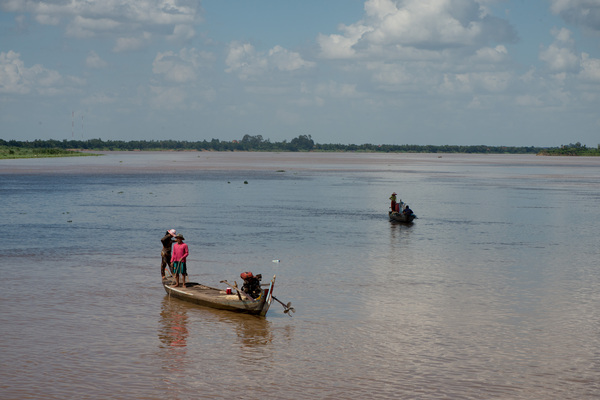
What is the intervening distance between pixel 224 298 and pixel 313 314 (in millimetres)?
2769

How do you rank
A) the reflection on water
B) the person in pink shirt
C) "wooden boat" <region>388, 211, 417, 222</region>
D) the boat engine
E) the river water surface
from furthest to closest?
"wooden boat" <region>388, 211, 417, 222</region>
the person in pink shirt
the boat engine
the reflection on water
the river water surface

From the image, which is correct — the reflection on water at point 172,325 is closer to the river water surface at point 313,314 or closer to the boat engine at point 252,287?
the river water surface at point 313,314

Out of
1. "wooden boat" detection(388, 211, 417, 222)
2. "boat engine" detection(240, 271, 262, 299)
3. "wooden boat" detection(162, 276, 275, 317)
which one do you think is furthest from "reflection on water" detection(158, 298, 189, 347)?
"wooden boat" detection(388, 211, 417, 222)

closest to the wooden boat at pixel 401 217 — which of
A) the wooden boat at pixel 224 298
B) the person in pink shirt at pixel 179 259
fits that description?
the wooden boat at pixel 224 298

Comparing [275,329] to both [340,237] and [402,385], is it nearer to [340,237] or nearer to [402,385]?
[402,385]

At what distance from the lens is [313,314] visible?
69.7ft

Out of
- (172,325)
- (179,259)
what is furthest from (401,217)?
(172,325)

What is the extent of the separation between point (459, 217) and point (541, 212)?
26.7 feet

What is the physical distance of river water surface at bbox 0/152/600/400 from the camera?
15305 mm

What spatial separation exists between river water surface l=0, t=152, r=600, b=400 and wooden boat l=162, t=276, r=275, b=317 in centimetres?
30

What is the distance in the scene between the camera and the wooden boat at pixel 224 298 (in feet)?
67.1

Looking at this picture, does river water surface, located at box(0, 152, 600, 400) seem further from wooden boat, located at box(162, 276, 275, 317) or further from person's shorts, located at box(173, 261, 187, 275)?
person's shorts, located at box(173, 261, 187, 275)

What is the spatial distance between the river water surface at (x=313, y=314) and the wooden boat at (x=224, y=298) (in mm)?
299

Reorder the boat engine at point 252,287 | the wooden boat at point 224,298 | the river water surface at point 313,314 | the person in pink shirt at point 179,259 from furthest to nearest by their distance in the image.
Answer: the person in pink shirt at point 179,259 → the boat engine at point 252,287 → the wooden boat at point 224,298 → the river water surface at point 313,314
